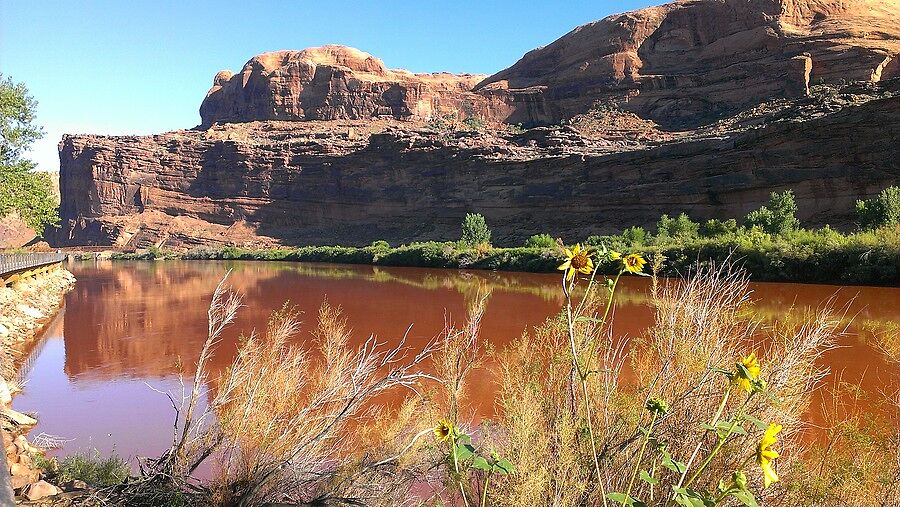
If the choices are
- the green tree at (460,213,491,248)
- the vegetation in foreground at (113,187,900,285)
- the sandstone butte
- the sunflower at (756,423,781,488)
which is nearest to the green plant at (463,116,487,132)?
the sandstone butte

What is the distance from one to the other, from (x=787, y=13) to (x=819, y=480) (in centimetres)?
7860

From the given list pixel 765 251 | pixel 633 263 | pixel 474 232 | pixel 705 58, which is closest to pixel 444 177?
pixel 474 232

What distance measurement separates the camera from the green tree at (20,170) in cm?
1688

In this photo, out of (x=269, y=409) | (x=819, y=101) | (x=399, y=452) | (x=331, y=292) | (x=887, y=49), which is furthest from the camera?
(x=887, y=49)

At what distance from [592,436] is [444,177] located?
59.8 meters

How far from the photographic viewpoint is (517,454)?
9.09ft

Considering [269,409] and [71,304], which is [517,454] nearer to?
[269,409]

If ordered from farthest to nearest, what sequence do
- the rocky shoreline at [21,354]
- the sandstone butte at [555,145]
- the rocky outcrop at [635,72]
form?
the rocky outcrop at [635,72], the sandstone butte at [555,145], the rocky shoreline at [21,354]

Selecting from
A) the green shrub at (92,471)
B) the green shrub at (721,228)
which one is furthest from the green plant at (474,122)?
the green shrub at (92,471)

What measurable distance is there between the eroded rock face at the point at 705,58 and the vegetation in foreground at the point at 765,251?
28.8m

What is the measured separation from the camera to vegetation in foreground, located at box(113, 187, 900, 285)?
1931 centimetres

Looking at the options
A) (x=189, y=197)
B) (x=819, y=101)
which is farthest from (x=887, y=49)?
(x=189, y=197)

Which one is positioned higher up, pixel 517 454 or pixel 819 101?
pixel 819 101

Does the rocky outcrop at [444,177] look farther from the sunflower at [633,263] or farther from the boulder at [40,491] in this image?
the boulder at [40,491]
